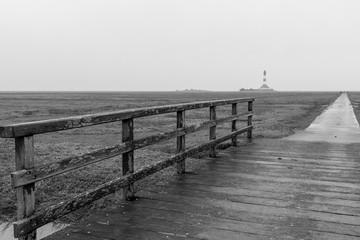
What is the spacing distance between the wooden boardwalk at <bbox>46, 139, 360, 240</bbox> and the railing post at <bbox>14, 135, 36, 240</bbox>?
2.00 feet

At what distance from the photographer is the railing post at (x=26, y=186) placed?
3.36 m

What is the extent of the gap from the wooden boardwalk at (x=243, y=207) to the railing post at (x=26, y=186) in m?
0.61

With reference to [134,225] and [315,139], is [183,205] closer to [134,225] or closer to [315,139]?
[134,225]

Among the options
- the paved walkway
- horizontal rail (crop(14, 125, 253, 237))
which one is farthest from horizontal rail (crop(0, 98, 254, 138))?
the paved walkway

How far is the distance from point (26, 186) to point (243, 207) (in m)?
2.69

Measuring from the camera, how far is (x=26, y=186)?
342 cm

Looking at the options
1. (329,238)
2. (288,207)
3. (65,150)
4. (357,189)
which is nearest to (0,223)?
(288,207)

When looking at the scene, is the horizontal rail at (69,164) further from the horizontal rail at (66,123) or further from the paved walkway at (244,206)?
the paved walkway at (244,206)

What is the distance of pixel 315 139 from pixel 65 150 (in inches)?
309

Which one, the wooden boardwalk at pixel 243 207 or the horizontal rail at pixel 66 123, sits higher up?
the horizontal rail at pixel 66 123

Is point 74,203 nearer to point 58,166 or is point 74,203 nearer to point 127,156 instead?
point 58,166

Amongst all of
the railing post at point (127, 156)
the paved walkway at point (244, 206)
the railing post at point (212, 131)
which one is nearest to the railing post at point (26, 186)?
the paved walkway at point (244, 206)

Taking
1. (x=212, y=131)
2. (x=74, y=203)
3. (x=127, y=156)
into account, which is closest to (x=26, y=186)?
(x=74, y=203)

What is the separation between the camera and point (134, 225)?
433cm
